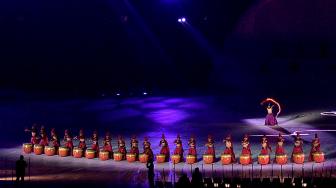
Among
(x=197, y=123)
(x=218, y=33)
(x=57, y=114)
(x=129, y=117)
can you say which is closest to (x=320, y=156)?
(x=197, y=123)

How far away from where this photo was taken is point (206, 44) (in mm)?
49969

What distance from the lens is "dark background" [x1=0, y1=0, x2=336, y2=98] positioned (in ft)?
145

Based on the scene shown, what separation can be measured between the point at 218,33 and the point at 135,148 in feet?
91.0

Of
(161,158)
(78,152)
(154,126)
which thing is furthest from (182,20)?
(161,158)

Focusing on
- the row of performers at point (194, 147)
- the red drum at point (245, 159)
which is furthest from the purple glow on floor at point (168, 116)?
the red drum at point (245, 159)

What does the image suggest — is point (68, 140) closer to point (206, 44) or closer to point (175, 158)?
point (175, 158)

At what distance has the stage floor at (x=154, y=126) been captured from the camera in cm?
2059

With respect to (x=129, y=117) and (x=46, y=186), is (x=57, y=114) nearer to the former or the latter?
(x=129, y=117)

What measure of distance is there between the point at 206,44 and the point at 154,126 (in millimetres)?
19128

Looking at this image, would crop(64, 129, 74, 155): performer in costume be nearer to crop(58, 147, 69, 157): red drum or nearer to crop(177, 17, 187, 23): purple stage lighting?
crop(58, 147, 69, 157): red drum

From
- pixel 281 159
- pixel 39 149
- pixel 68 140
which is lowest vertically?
pixel 281 159

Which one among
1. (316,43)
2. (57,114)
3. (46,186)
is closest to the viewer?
(46,186)

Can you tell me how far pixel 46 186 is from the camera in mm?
17969

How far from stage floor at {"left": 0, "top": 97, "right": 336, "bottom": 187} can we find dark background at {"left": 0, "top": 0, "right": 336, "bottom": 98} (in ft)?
11.4
